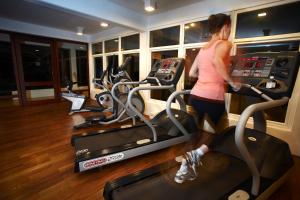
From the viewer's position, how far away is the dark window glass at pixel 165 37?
3.79 metres

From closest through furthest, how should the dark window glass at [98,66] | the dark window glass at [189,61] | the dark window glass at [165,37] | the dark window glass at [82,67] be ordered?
1. the dark window glass at [189,61]
2. the dark window glass at [165,37]
3. the dark window glass at [98,66]
4. the dark window glass at [82,67]

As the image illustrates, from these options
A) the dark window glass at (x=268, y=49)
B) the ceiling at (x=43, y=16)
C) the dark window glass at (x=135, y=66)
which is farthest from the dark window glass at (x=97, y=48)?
the dark window glass at (x=268, y=49)

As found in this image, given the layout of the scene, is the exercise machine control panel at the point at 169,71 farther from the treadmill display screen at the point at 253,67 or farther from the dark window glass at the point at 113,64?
the dark window glass at the point at 113,64

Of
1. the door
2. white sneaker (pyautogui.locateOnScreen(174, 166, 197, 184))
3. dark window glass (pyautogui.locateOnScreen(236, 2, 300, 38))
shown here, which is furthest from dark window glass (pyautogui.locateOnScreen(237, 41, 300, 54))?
the door

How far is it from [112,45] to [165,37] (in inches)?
91.1

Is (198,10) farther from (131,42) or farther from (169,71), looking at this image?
(131,42)

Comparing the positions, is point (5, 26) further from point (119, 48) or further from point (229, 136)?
point (229, 136)

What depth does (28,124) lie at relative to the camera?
357 centimetres

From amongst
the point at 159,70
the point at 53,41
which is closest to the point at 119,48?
the point at 53,41

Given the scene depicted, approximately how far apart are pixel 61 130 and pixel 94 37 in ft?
13.5

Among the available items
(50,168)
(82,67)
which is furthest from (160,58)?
(82,67)

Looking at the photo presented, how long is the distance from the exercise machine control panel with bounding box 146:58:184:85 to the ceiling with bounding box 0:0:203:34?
1.52 meters

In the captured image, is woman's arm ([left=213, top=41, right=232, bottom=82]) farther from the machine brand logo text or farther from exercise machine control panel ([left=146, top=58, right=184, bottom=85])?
the machine brand logo text

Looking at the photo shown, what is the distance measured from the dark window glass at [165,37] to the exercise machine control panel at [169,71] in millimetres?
1354
